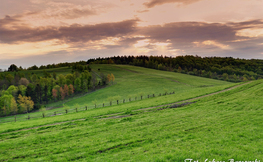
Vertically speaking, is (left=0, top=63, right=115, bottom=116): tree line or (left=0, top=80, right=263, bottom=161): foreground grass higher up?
(left=0, top=80, right=263, bottom=161): foreground grass

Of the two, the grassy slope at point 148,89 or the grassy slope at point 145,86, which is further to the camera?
the grassy slope at point 145,86

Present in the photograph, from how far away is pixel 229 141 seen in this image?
38.9 ft

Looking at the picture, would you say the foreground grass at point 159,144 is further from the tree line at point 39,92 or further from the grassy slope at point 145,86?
the tree line at point 39,92

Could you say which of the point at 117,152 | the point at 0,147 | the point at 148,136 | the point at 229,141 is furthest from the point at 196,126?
the point at 0,147

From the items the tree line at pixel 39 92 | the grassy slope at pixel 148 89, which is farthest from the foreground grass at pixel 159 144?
the tree line at pixel 39 92

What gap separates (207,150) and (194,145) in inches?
52.8

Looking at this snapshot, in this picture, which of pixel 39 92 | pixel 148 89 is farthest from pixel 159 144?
pixel 39 92

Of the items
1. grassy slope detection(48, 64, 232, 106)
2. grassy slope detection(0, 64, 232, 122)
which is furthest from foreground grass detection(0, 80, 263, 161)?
grassy slope detection(48, 64, 232, 106)

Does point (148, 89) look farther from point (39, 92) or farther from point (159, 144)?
point (39, 92)

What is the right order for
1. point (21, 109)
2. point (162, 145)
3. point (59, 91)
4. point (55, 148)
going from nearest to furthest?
point (162, 145) < point (55, 148) < point (21, 109) < point (59, 91)

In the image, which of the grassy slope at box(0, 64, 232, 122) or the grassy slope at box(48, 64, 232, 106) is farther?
the grassy slope at box(48, 64, 232, 106)

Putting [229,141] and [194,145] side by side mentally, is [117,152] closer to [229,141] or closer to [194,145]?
[194,145]

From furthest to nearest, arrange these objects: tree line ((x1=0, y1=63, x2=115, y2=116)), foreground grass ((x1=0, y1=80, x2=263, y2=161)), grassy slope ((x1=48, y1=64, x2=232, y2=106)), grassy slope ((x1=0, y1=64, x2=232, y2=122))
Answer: tree line ((x1=0, y1=63, x2=115, y2=116)) < grassy slope ((x1=48, y1=64, x2=232, y2=106)) < grassy slope ((x1=0, y1=64, x2=232, y2=122)) < foreground grass ((x1=0, y1=80, x2=263, y2=161))

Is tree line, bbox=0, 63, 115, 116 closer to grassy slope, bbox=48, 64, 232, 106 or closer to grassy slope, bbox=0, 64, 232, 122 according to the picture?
grassy slope, bbox=0, 64, 232, 122
